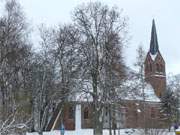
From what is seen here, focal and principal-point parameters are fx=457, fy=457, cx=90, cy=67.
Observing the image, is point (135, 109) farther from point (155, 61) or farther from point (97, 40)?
point (155, 61)

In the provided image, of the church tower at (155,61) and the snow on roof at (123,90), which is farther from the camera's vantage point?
the church tower at (155,61)

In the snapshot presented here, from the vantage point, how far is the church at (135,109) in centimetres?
4178

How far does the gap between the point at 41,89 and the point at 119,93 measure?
30.2 feet

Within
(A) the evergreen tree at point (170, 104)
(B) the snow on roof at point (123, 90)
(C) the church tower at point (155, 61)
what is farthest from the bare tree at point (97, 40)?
(C) the church tower at point (155, 61)

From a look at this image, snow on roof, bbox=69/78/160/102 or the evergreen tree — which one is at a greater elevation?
snow on roof, bbox=69/78/160/102

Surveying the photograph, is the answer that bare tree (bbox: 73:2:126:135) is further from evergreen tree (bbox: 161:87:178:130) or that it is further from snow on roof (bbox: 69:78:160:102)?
evergreen tree (bbox: 161:87:178:130)

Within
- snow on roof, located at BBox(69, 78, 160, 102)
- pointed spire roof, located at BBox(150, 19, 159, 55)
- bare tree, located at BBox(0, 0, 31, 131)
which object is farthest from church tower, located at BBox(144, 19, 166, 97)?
bare tree, located at BBox(0, 0, 31, 131)

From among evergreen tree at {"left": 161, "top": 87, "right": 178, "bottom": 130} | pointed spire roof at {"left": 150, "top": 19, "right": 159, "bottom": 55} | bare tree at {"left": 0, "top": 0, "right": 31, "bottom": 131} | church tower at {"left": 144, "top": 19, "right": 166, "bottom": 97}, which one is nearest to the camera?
bare tree at {"left": 0, "top": 0, "right": 31, "bottom": 131}

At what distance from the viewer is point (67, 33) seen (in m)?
43.9

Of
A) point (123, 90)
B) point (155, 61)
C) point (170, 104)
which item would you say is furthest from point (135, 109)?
point (155, 61)

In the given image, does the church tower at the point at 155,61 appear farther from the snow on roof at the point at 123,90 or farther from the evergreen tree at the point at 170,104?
the snow on roof at the point at 123,90

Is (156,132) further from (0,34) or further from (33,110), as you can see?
(33,110)

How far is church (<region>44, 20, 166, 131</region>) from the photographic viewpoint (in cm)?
4178

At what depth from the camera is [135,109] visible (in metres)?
58.2
